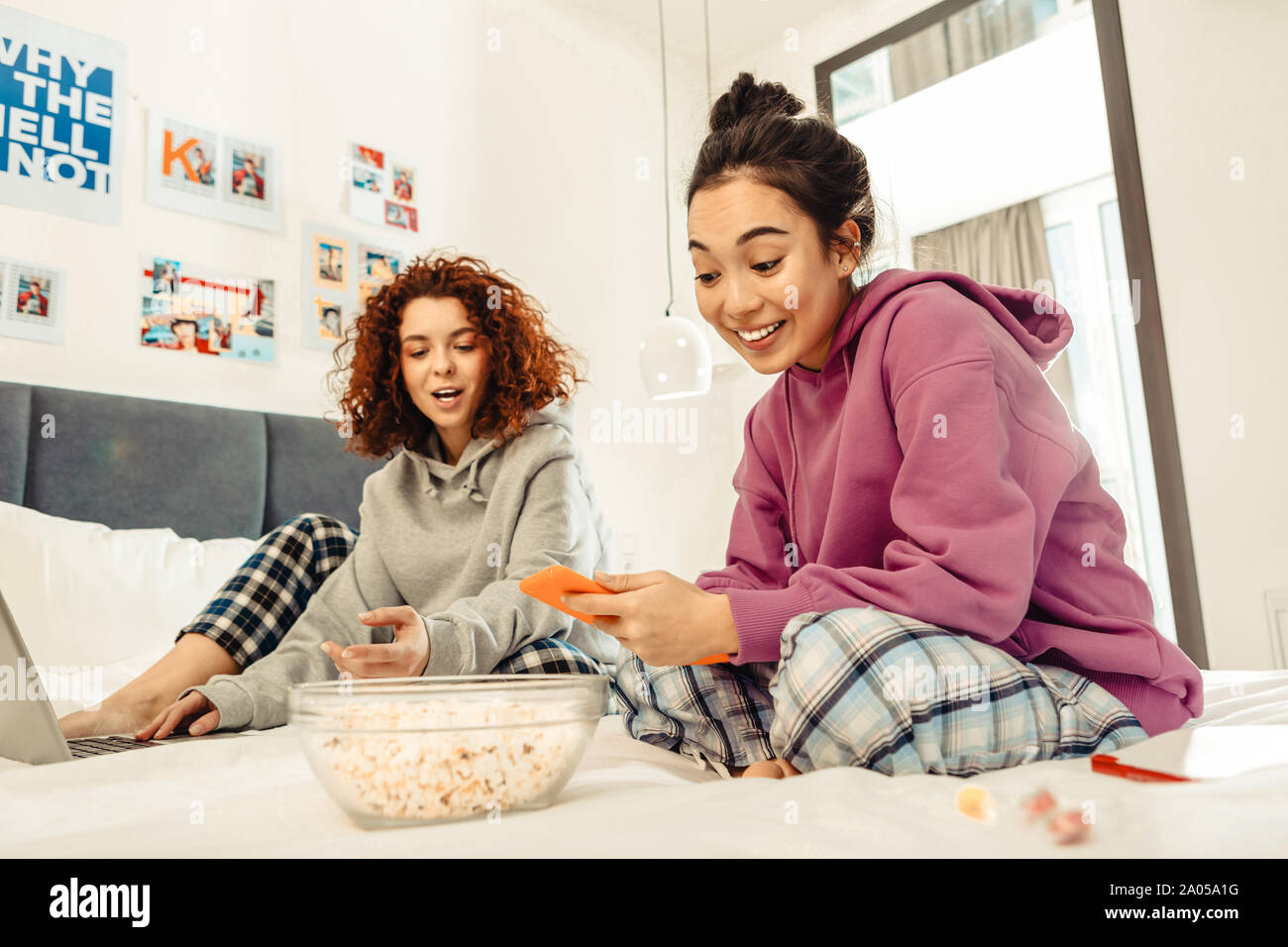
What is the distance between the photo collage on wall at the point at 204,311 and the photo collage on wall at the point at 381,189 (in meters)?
0.40

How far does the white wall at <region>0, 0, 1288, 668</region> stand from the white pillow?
0.56 metres

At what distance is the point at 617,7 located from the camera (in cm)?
344

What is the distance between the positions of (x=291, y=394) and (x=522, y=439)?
1.12 metres

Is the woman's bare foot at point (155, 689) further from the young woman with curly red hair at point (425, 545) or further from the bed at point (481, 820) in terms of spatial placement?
the bed at point (481, 820)

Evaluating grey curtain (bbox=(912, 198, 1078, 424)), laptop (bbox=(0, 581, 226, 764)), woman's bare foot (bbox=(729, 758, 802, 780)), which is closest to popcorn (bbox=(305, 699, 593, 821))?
woman's bare foot (bbox=(729, 758, 802, 780))

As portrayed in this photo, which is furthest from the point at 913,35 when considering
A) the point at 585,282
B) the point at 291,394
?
the point at 291,394

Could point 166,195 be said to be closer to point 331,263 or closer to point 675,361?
point 331,263

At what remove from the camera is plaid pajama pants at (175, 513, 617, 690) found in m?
1.28

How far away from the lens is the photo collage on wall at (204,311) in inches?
85.6
